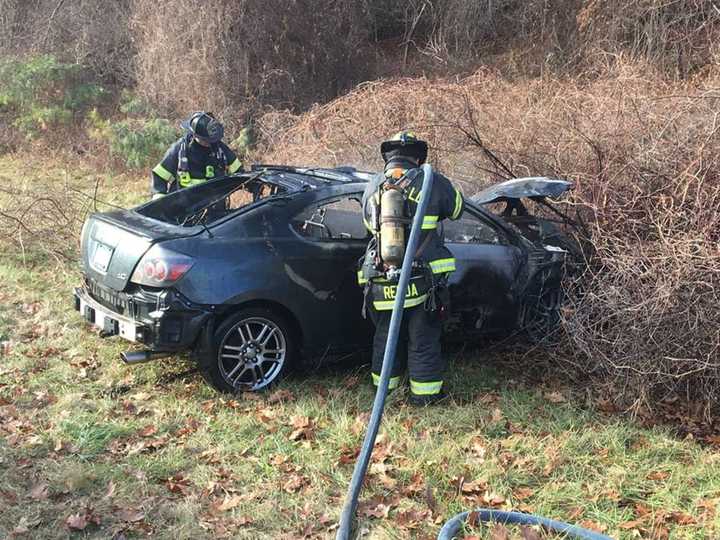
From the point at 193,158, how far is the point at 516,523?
4.87m

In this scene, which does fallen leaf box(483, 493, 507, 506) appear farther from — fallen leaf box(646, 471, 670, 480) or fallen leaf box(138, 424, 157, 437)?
fallen leaf box(138, 424, 157, 437)

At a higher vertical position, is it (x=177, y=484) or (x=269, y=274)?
(x=269, y=274)

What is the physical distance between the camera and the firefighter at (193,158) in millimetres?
6988

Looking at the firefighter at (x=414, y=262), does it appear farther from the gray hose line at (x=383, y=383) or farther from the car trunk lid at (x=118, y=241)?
the car trunk lid at (x=118, y=241)

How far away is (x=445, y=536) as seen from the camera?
3.37 metres

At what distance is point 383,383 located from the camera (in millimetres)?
3961

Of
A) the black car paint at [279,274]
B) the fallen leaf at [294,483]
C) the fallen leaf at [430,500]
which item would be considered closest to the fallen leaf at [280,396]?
the black car paint at [279,274]

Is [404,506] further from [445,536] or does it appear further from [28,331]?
[28,331]

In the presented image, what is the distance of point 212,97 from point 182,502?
35.3 feet

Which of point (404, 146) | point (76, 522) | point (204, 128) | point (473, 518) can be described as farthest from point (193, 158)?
point (473, 518)

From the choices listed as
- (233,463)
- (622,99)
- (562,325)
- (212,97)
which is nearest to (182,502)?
(233,463)

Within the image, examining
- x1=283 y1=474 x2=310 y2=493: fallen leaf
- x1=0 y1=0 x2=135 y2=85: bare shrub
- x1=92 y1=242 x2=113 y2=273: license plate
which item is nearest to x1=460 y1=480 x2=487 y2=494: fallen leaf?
x1=283 y1=474 x2=310 y2=493: fallen leaf

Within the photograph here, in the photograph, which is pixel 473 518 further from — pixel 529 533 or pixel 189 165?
pixel 189 165

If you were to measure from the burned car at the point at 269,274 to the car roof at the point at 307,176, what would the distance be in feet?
0.05
